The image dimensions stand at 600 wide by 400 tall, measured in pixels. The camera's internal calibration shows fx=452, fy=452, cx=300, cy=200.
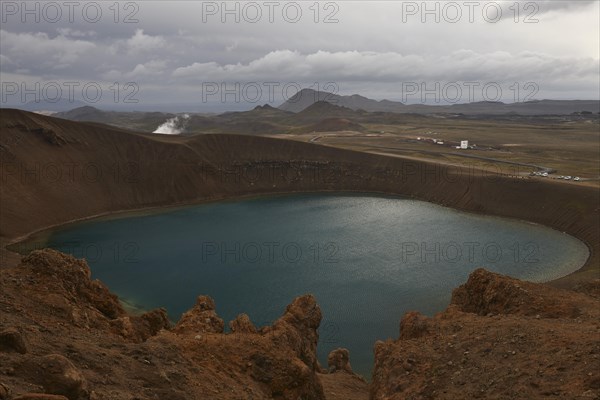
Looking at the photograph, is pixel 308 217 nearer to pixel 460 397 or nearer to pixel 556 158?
pixel 460 397

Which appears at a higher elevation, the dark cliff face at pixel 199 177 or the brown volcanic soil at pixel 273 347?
the dark cliff face at pixel 199 177

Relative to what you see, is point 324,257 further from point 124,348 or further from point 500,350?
point 124,348

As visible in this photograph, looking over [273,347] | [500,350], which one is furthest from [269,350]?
[500,350]

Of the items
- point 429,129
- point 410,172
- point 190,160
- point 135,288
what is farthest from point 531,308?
point 429,129

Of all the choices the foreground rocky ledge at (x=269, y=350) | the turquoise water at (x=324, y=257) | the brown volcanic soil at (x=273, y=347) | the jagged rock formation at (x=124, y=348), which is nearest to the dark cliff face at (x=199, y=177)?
the turquoise water at (x=324, y=257)

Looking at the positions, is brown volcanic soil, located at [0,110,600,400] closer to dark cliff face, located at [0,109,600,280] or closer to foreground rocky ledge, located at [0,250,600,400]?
foreground rocky ledge, located at [0,250,600,400]

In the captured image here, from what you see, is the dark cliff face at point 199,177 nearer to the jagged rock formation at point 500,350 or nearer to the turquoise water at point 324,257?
the turquoise water at point 324,257
